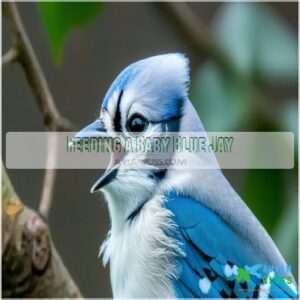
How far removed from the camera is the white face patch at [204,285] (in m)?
0.62

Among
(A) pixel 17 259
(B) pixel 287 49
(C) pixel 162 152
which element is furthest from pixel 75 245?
(B) pixel 287 49

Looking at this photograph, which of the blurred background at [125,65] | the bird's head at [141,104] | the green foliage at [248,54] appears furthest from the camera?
the green foliage at [248,54]

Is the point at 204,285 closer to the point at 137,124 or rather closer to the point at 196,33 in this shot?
the point at 137,124

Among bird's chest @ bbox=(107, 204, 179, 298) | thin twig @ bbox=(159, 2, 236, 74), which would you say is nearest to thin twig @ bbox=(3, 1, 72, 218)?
bird's chest @ bbox=(107, 204, 179, 298)

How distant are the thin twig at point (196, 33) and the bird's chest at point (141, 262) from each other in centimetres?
39

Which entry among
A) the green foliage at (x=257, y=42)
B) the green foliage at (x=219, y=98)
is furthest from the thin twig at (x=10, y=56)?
the green foliage at (x=257, y=42)

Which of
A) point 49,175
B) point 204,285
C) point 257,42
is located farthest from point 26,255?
point 257,42

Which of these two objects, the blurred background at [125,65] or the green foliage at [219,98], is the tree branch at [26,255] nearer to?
the blurred background at [125,65]

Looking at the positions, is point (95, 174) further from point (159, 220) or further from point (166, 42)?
point (166, 42)

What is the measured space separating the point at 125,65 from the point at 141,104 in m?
0.05

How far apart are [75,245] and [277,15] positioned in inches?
18.6

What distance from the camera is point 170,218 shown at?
63 centimetres

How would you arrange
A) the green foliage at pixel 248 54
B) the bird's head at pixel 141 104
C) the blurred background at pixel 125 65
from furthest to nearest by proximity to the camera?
1. the green foliage at pixel 248 54
2. the blurred background at pixel 125 65
3. the bird's head at pixel 141 104

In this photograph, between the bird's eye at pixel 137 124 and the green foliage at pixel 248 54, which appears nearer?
the bird's eye at pixel 137 124
